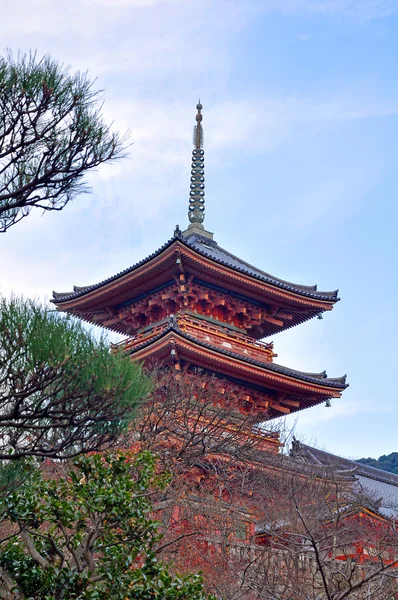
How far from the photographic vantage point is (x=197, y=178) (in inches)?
1081

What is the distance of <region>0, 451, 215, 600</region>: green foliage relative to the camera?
8.40m

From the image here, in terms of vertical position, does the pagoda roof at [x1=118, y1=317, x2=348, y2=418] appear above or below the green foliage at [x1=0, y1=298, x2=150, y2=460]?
above

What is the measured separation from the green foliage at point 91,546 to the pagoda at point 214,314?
1032 cm

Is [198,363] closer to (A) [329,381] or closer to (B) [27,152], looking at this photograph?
(A) [329,381]

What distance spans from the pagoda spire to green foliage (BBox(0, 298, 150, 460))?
1769 centimetres

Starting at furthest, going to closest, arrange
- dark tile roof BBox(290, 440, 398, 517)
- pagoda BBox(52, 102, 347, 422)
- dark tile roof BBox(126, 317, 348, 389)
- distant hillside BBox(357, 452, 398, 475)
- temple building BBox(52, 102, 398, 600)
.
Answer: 1. distant hillside BBox(357, 452, 398, 475)
2. dark tile roof BBox(290, 440, 398, 517)
3. pagoda BBox(52, 102, 347, 422)
4. dark tile roof BBox(126, 317, 348, 389)
5. temple building BBox(52, 102, 398, 600)

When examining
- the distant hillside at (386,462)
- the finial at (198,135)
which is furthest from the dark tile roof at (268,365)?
the distant hillside at (386,462)

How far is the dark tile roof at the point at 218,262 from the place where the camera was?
2055 cm

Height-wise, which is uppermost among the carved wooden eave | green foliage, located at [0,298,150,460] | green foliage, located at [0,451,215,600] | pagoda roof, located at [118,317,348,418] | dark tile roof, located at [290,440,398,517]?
the carved wooden eave

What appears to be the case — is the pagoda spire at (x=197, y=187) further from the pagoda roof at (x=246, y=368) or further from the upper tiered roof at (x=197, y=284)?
the pagoda roof at (x=246, y=368)

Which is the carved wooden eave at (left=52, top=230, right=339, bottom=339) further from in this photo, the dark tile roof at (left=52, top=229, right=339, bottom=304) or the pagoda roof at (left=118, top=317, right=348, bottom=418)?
the pagoda roof at (left=118, top=317, right=348, bottom=418)

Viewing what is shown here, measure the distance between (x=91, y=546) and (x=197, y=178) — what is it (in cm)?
1987

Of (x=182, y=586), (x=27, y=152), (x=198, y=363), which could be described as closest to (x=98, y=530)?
(x=182, y=586)

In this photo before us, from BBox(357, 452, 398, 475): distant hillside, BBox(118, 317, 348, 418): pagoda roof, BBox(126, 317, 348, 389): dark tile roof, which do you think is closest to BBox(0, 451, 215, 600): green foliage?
BBox(118, 317, 348, 418): pagoda roof
